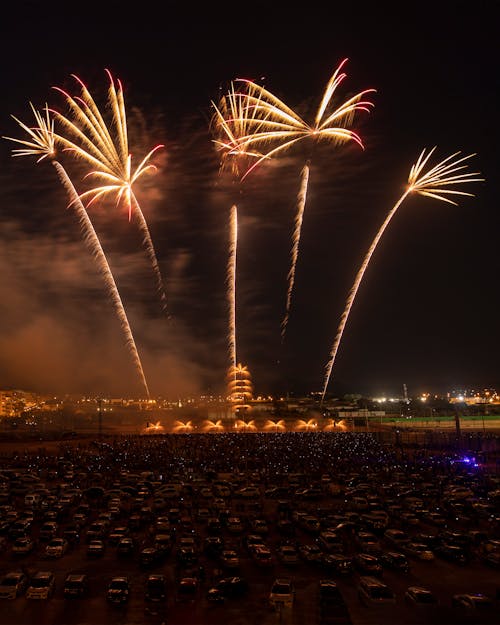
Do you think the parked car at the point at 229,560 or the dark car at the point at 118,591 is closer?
the dark car at the point at 118,591

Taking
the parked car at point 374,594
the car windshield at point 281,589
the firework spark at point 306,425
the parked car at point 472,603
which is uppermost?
the firework spark at point 306,425

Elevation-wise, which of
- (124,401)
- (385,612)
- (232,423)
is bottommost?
(385,612)

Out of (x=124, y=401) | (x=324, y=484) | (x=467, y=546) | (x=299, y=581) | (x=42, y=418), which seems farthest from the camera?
(x=124, y=401)

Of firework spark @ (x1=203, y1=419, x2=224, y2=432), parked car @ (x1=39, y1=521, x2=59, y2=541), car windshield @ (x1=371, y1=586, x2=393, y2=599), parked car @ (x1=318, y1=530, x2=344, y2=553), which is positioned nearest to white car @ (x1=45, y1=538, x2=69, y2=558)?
parked car @ (x1=39, y1=521, x2=59, y2=541)

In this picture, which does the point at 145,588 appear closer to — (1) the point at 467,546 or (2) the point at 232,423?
(1) the point at 467,546

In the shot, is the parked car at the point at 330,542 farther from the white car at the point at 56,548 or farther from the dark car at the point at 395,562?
the white car at the point at 56,548

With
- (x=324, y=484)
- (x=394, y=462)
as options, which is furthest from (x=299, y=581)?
(x=394, y=462)

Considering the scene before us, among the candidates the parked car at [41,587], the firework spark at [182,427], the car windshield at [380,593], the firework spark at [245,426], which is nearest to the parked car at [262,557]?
the car windshield at [380,593]
